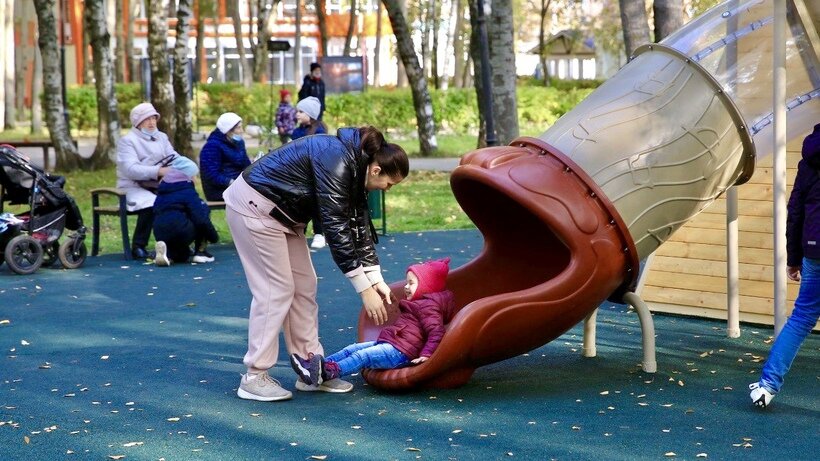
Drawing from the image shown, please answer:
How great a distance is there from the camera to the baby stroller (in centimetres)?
1162

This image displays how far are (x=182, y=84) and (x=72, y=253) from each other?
9499 millimetres

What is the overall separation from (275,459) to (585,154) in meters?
2.52

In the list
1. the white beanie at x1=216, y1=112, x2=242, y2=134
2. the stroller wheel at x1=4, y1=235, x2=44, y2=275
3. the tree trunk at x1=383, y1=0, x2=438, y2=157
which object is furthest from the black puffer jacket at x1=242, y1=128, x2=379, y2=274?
the tree trunk at x1=383, y1=0, x2=438, y2=157

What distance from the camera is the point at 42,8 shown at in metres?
21.2

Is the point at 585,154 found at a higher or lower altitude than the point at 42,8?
lower

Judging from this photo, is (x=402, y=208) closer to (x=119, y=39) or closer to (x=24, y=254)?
(x=24, y=254)

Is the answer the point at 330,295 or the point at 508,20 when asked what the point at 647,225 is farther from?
the point at 508,20

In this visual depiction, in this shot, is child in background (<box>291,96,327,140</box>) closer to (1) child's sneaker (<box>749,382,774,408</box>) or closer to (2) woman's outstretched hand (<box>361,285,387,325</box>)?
(2) woman's outstretched hand (<box>361,285,387,325</box>)

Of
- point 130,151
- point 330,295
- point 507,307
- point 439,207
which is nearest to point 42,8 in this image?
point 439,207

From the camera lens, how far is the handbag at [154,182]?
1270 cm

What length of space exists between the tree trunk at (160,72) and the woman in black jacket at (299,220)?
Answer: 14.0 metres

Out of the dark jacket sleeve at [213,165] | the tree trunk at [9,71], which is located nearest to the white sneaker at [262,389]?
the dark jacket sleeve at [213,165]

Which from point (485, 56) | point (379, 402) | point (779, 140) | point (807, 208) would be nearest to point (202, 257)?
point (485, 56)

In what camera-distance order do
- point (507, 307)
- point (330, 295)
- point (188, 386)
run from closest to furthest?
point (507, 307)
point (188, 386)
point (330, 295)
